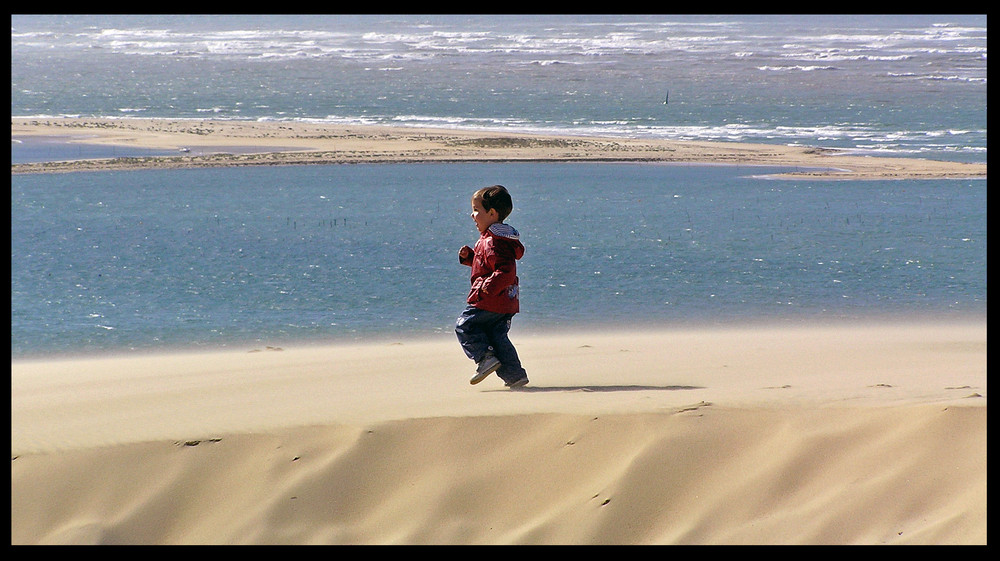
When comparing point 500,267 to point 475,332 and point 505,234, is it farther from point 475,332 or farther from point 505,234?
point 475,332

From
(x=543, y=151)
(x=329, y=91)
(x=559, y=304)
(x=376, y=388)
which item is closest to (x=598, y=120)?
(x=543, y=151)

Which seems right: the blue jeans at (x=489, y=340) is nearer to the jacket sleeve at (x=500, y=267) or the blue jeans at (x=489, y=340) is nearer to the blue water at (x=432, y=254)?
the jacket sleeve at (x=500, y=267)

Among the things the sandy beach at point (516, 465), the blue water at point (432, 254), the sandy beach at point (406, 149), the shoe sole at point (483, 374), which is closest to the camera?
the sandy beach at point (516, 465)

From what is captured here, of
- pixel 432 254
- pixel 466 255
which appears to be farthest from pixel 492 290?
pixel 432 254

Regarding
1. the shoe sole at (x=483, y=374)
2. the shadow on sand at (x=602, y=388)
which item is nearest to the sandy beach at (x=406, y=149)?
the shadow on sand at (x=602, y=388)

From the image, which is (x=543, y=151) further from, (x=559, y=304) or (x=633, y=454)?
(x=633, y=454)

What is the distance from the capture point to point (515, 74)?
51344mm

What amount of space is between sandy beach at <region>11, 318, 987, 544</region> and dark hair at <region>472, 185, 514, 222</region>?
37.2 inches

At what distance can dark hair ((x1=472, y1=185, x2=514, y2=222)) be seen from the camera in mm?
5828

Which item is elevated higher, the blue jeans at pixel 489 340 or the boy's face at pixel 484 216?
the boy's face at pixel 484 216

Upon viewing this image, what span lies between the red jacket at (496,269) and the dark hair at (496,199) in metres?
0.08

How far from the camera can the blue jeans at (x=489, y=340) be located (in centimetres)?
607

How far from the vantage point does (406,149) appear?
23.8 m

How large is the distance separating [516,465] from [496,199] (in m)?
1.63
